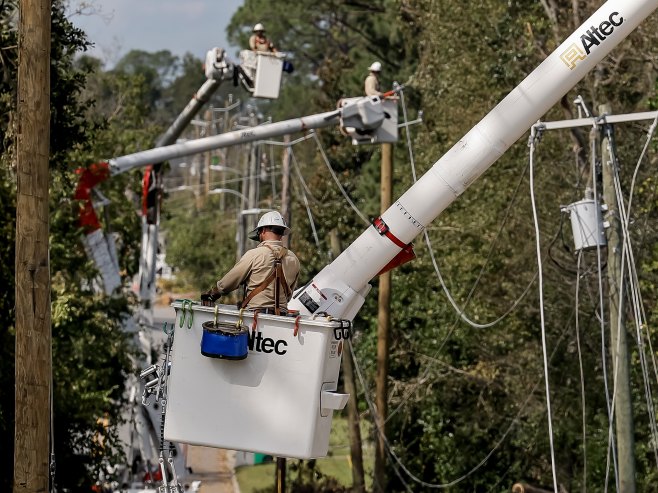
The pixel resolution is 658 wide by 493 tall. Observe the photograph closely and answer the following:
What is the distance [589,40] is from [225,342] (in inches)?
161

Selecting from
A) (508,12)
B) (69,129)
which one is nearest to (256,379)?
(69,129)

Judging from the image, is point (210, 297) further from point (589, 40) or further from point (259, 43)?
point (259, 43)

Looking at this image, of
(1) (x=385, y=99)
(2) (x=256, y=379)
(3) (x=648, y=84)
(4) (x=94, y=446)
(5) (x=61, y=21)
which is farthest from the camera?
(3) (x=648, y=84)

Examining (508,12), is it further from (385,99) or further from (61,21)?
(61,21)

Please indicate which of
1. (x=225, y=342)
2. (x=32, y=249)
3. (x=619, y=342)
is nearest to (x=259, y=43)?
(x=619, y=342)

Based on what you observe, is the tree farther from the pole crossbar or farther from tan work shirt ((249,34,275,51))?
the pole crossbar

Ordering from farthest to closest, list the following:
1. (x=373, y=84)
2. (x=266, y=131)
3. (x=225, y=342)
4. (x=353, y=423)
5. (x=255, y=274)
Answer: (x=353, y=423)
(x=373, y=84)
(x=266, y=131)
(x=255, y=274)
(x=225, y=342)

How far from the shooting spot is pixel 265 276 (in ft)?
37.0

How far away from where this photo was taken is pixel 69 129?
17.9m

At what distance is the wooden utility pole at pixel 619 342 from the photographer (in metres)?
17.3

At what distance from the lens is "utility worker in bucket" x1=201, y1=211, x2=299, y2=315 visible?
1125 cm

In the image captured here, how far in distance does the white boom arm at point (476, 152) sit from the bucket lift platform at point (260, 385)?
85 centimetres

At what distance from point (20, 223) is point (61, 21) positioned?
6835mm

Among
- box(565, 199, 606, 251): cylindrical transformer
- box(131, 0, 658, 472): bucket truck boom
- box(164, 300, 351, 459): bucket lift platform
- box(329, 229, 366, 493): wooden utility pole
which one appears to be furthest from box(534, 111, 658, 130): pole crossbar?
box(329, 229, 366, 493): wooden utility pole
